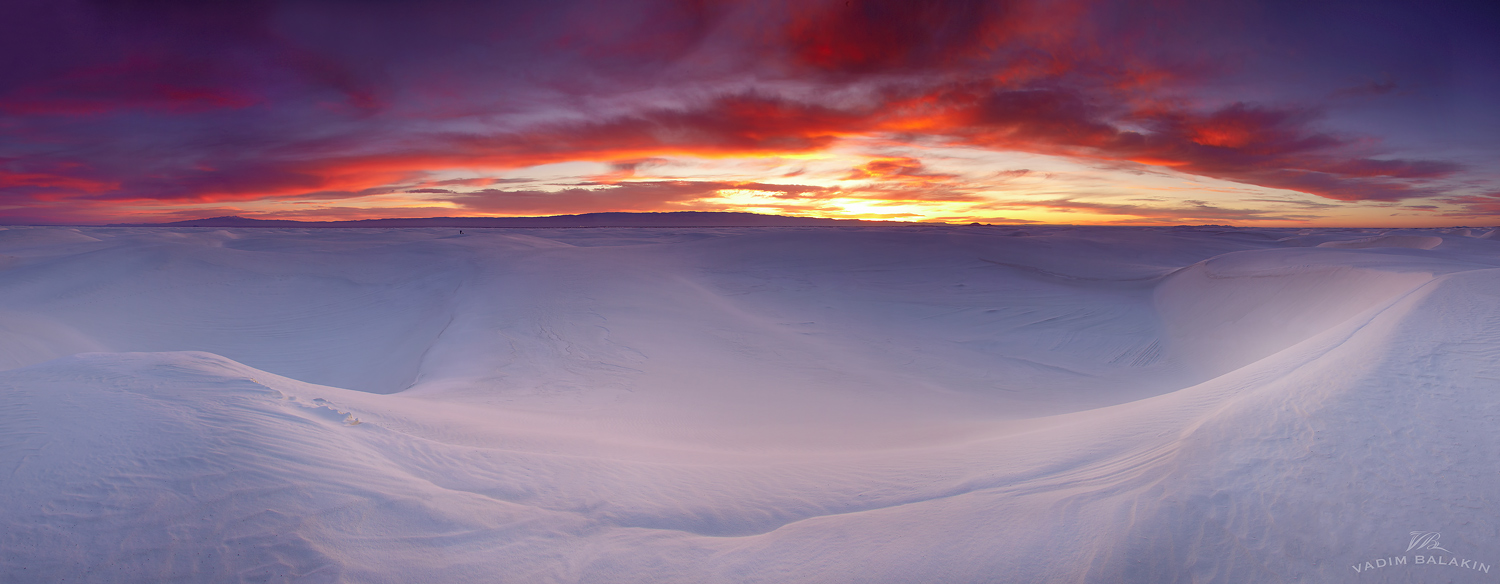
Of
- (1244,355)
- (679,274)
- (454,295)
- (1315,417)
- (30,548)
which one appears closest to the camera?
(30,548)

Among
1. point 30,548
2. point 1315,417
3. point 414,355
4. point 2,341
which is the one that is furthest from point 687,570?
point 2,341

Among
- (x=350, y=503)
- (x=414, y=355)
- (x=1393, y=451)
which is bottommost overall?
(x=414, y=355)

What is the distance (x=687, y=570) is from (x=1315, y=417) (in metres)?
2.84

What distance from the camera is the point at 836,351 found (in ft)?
32.4

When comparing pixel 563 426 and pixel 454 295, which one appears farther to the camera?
pixel 454 295

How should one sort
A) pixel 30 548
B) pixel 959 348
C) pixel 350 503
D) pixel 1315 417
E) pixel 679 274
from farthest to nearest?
1. pixel 679 274
2. pixel 959 348
3. pixel 1315 417
4. pixel 350 503
5. pixel 30 548

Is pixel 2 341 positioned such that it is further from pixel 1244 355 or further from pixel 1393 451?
pixel 1244 355
